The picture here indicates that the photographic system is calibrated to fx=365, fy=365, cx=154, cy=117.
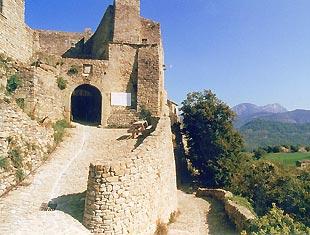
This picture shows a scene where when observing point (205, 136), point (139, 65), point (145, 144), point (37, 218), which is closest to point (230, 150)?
point (205, 136)

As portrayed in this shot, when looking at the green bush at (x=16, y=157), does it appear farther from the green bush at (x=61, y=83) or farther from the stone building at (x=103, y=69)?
the green bush at (x=61, y=83)

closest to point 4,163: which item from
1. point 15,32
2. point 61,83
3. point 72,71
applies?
point 61,83

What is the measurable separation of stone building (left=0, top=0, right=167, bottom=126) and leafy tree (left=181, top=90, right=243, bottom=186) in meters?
2.87

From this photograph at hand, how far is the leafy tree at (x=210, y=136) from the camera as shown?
23.9 m

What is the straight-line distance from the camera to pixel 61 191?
13.1m

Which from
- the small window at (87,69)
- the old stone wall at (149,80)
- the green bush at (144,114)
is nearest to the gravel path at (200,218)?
the green bush at (144,114)

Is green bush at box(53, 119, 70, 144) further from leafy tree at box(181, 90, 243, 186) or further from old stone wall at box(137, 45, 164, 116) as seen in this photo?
leafy tree at box(181, 90, 243, 186)

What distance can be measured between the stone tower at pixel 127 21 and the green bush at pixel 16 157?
13.4m

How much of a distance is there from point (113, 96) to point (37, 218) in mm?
14045

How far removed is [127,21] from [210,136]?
1002 cm

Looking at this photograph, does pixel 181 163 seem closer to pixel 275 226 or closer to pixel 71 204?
pixel 275 226

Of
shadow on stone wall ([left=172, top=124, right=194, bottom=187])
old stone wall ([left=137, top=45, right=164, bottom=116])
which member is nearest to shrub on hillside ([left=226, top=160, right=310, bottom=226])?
shadow on stone wall ([left=172, top=124, right=194, bottom=187])

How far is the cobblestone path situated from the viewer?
10.2 metres

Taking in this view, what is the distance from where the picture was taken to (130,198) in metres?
11.3
